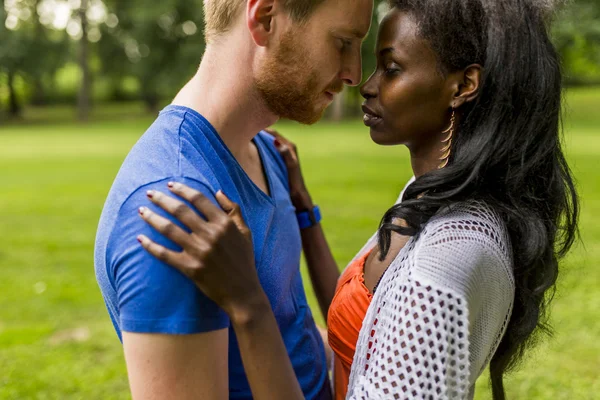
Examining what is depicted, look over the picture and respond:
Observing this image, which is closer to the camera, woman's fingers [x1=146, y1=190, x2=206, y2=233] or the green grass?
woman's fingers [x1=146, y1=190, x2=206, y2=233]

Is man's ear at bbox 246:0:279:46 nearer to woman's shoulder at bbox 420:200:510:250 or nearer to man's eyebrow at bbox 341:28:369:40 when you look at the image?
man's eyebrow at bbox 341:28:369:40

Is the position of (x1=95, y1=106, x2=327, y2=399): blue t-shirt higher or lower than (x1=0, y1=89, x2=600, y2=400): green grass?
higher

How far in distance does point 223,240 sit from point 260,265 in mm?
357


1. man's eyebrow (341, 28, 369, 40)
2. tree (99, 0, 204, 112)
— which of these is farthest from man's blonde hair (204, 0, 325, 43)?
tree (99, 0, 204, 112)

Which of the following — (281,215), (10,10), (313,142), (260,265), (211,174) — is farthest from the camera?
(10,10)

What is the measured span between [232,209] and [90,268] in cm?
613

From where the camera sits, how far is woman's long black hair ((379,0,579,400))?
207 cm

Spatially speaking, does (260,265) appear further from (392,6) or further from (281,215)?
(392,6)

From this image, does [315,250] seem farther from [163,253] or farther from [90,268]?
[90,268]

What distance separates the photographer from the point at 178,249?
1869 mm

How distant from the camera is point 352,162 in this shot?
16.6 metres

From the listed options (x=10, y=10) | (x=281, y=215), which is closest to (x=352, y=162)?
(x=281, y=215)

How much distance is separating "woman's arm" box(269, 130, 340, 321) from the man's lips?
0.73 meters

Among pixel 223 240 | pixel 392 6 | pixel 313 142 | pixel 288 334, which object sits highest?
pixel 392 6
